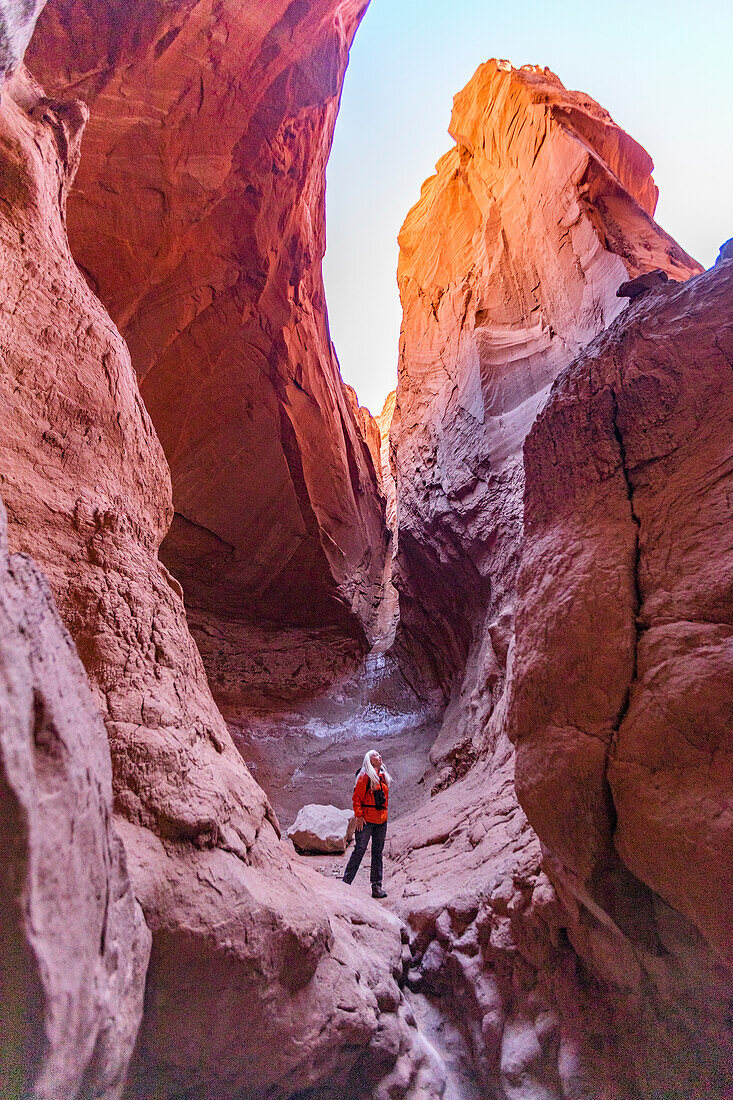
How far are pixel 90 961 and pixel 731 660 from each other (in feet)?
7.47

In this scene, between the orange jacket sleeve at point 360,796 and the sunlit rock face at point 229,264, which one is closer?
the orange jacket sleeve at point 360,796

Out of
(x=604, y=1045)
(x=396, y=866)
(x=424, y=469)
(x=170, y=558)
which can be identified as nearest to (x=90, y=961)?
(x=604, y=1045)

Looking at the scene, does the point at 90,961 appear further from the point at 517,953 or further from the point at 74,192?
the point at 74,192

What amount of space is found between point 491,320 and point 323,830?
7.81m

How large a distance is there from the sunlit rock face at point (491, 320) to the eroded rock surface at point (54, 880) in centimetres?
440

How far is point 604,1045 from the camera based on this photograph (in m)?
2.51

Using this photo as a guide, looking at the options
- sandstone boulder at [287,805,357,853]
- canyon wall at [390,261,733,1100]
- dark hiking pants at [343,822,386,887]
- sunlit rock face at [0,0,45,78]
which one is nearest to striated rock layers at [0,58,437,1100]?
sunlit rock face at [0,0,45,78]

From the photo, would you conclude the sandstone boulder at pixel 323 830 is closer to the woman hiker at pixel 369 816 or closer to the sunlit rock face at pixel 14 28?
the woman hiker at pixel 369 816

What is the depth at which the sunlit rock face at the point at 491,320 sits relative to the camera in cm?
650

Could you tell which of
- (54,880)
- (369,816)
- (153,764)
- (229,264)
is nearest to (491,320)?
(229,264)

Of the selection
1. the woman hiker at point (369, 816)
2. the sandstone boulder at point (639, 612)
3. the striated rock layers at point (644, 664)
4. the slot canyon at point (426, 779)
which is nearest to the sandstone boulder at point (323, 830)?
the slot canyon at point (426, 779)

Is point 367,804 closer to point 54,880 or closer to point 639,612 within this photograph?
point 639,612

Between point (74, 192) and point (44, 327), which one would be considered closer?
point (44, 327)

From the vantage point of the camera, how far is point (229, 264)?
8.78 metres
